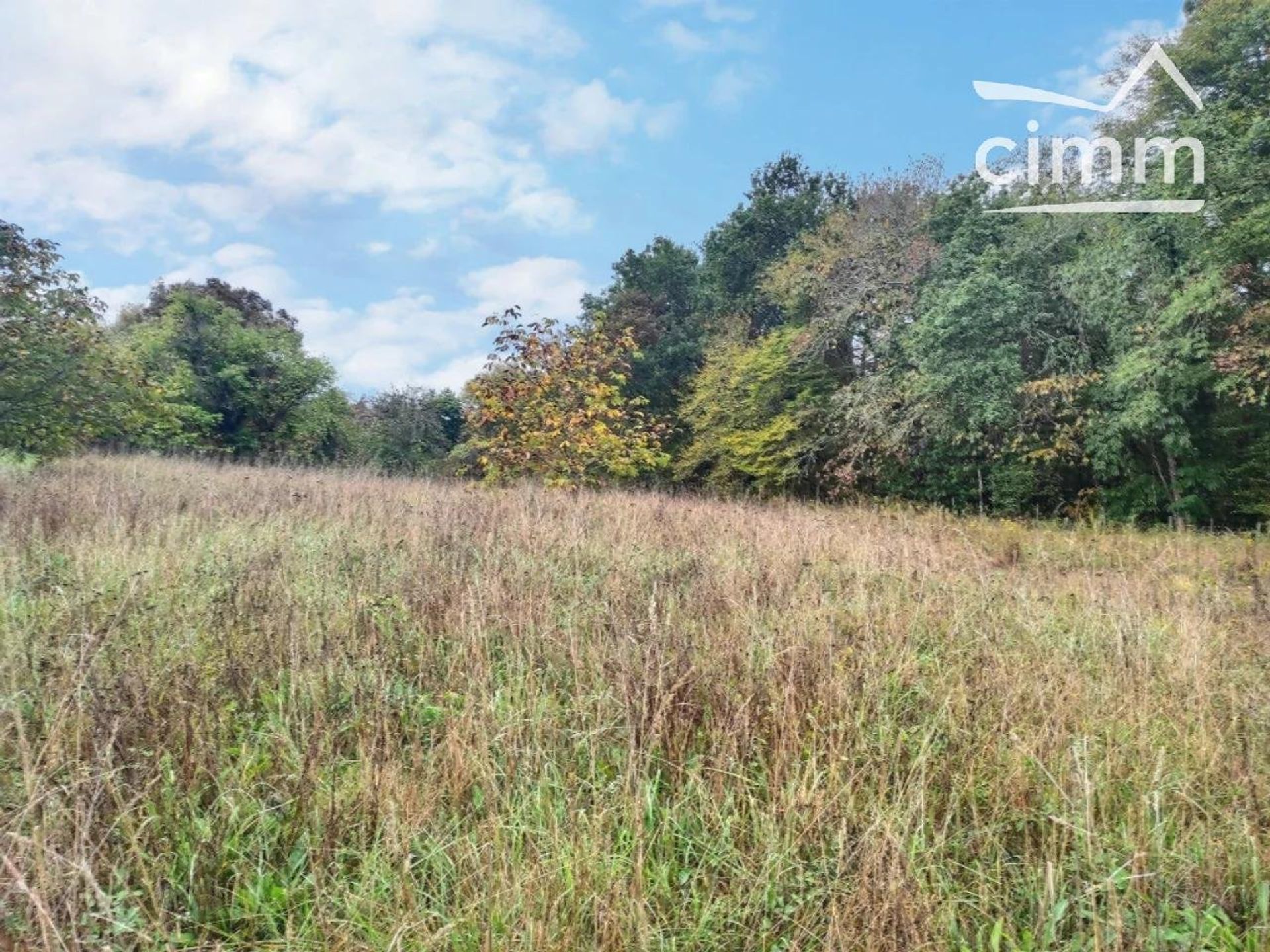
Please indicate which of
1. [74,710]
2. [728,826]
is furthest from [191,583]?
[728,826]

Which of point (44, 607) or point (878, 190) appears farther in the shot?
point (878, 190)

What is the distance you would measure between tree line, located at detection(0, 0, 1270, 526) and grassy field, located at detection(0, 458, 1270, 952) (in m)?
5.95

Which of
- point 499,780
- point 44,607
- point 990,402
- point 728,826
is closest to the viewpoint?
point 728,826

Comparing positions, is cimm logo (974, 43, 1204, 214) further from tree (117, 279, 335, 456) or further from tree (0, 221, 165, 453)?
tree (117, 279, 335, 456)

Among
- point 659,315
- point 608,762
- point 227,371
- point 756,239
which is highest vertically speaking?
point 756,239

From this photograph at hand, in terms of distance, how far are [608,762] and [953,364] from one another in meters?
12.6

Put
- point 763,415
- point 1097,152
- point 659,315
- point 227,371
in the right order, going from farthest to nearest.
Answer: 1. point 659,315
2. point 227,371
3. point 763,415
4. point 1097,152

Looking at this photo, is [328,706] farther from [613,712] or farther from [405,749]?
[613,712]

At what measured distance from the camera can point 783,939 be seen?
1.59m

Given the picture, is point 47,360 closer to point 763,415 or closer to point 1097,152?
point 763,415

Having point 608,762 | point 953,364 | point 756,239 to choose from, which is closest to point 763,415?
point 953,364

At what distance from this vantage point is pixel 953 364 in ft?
42.2

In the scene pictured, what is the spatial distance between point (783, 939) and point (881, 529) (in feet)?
21.0

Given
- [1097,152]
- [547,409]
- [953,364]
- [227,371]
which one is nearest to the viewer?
[547,409]
